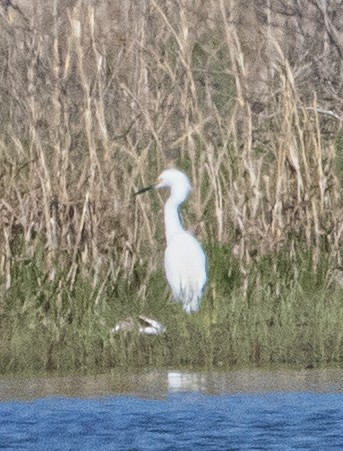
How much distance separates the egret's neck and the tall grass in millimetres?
125

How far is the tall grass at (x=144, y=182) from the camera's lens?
7.81 metres

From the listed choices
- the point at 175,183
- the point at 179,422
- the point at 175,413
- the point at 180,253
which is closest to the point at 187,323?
the point at 180,253

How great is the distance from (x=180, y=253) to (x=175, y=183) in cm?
47

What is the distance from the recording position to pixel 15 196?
8.13 meters

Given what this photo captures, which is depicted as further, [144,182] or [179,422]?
[144,182]

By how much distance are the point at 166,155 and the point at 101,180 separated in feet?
3.67

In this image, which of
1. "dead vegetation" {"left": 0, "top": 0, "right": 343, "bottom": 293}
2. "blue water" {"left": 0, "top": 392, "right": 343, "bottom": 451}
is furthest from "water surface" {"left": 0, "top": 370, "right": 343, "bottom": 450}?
"dead vegetation" {"left": 0, "top": 0, "right": 343, "bottom": 293}

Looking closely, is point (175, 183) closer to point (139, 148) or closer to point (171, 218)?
point (171, 218)

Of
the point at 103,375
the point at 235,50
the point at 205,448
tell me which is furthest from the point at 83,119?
the point at 205,448

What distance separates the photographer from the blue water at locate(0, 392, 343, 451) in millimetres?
5309

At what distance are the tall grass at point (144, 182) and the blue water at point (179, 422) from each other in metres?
1.38

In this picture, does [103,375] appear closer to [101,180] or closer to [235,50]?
[101,180]

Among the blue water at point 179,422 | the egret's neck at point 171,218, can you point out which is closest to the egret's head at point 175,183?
the egret's neck at point 171,218

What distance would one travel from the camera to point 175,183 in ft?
27.6
